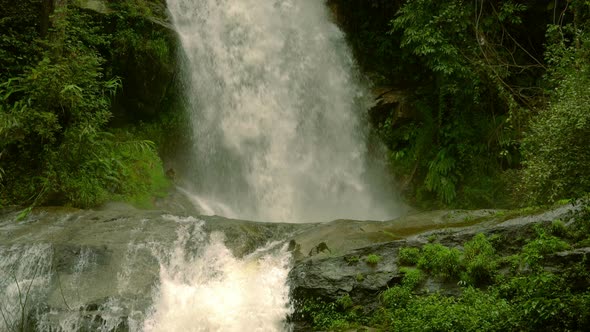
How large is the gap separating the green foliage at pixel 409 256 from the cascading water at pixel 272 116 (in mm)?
6539

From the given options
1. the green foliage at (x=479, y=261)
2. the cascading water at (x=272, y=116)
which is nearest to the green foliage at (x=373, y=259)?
the green foliage at (x=479, y=261)

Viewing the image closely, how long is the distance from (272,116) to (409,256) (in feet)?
28.7

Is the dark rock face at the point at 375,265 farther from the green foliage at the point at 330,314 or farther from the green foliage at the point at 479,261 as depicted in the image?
the green foliage at the point at 479,261

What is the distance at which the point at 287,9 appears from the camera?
1797 centimetres

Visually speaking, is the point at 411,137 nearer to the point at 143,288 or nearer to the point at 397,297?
the point at 397,297

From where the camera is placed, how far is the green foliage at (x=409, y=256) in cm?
785

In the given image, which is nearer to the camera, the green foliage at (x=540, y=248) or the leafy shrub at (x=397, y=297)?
the green foliage at (x=540, y=248)

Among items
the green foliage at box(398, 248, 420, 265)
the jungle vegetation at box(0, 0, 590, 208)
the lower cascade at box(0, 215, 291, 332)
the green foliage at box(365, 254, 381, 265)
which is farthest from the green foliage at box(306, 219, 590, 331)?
the jungle vegetation at box(0, 0, 590, 208)

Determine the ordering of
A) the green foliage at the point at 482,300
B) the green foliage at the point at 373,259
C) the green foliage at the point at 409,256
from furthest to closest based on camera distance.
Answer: the green foliage at the point at 373,259 → the green foliage at the point at 409,256 → the green foliage at the point at 482,300

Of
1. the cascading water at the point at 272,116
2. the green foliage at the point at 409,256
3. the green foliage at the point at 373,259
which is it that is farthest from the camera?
the cascading water at the point at 272,116

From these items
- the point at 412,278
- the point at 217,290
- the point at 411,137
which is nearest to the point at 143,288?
the point at 217,290

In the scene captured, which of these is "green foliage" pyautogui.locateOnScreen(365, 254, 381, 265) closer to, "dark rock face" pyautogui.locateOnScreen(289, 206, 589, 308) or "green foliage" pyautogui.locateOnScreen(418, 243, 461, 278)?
"dark rock face" pyautogui.locateOnScreen(289, 206, 589, 308)

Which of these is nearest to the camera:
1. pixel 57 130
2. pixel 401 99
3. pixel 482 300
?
pixel 482 300

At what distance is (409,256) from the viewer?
25.9 ft
